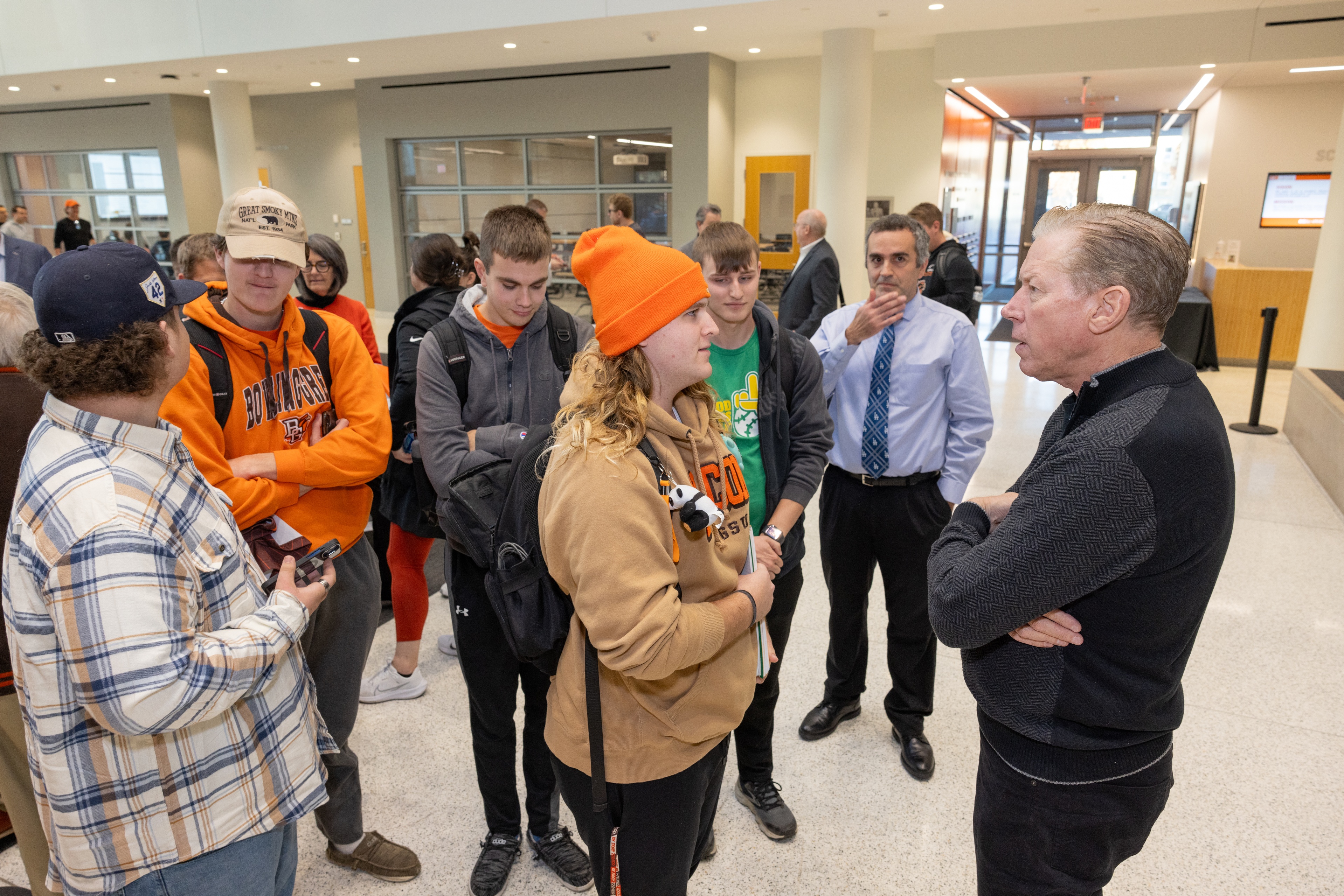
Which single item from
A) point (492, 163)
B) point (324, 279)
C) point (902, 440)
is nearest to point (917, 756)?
point (902, 440)

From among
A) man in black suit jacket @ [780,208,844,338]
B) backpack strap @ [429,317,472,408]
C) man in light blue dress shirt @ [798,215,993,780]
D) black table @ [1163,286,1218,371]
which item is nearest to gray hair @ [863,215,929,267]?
man in light blue dress shirt @ [798,215,993,780]

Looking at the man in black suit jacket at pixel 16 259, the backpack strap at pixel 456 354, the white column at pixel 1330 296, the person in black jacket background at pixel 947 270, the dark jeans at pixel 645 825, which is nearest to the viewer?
the dark jeans at pixel 645 825

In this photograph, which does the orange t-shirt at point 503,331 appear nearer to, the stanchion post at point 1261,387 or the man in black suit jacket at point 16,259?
the man in black suit jacket at point 16,259

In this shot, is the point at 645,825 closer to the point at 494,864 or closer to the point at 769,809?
the point at 494,864

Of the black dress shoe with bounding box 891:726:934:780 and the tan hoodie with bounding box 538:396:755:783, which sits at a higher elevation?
the tan hoodie with bounding box 538:396:755:783

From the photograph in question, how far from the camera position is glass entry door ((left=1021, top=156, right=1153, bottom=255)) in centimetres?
1465

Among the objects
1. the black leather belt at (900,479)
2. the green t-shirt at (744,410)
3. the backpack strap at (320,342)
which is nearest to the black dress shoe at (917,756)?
the black leather belt at (900,479)

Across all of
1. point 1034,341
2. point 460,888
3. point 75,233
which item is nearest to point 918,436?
point 1034,341

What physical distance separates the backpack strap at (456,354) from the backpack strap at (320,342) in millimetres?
268

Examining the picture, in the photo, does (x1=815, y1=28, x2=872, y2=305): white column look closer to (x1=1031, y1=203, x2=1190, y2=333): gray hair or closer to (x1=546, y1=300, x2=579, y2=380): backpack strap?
(x1=546, y1=300, x2=579, y2=380): backpack strap

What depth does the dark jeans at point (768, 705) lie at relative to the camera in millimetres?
2285

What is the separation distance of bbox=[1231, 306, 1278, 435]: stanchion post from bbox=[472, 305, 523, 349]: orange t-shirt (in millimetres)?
6597

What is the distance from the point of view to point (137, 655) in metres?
1.09

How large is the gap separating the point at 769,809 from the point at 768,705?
325mm
